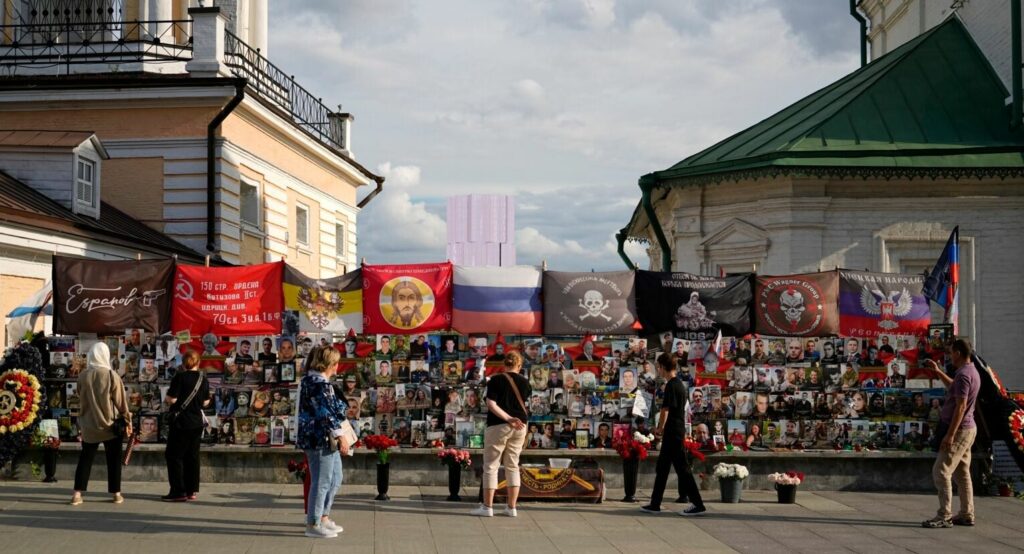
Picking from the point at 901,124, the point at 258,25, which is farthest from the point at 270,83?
the point at 901,124

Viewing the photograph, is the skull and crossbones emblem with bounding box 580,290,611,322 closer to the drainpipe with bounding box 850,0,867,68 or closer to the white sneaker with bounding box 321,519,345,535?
the white sneaker with bounding box 321,519,345,535

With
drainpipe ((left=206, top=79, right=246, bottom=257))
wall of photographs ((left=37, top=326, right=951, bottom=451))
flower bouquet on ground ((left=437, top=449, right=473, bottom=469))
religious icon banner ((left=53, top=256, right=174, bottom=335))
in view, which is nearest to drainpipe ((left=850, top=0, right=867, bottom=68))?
drainpipe ((left=206, top=79, right=246, bottom=257))

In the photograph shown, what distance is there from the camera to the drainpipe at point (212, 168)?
26.6 m

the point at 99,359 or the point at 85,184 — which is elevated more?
the point at 85,184

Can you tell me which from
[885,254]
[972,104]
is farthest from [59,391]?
[972,104]

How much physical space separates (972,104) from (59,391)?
16.9 meters

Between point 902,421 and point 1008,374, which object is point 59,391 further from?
point 1008,374

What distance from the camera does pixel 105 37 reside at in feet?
93.6

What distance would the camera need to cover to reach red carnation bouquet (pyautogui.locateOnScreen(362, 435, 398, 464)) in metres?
13.4

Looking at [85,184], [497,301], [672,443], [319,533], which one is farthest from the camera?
[85,184]

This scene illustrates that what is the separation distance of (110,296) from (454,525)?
6082 millimetres

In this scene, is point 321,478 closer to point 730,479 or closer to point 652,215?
point 730,479

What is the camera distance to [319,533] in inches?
426

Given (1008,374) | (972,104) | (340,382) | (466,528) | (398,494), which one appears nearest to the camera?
(466,528)
